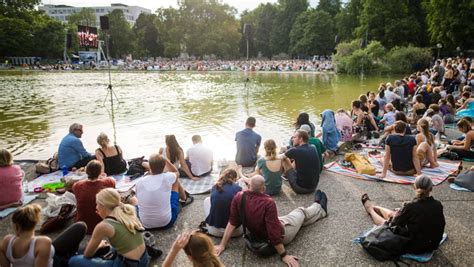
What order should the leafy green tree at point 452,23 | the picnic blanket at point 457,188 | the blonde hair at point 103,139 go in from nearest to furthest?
the picnic blanket at point 457,188 < the blonde hair at point 103,139 < the leafy green tree at point 452,23

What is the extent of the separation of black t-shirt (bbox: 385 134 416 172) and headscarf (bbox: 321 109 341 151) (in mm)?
1895

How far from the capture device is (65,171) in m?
7.72

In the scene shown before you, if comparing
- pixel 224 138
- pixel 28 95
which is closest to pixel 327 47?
pixel 28 95

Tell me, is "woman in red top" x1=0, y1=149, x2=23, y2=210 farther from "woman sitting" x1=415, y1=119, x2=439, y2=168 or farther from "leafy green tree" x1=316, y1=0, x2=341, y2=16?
"leafy green tree" x1=316, y1=0, x2=341, y2=16

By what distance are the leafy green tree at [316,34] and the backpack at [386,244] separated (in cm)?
6758

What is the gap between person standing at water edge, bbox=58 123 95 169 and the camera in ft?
25.3

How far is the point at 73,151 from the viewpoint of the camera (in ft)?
25.6

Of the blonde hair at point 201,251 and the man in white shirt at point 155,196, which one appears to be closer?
the blonde hair at point 201,251

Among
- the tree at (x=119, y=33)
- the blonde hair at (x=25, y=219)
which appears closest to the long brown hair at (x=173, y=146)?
the blonde hair at (x=25, y=219)

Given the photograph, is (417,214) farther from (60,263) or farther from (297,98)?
(297,98)

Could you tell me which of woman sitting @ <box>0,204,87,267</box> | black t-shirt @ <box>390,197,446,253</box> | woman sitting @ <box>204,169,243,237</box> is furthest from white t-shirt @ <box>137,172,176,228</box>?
black t-shirt @ <box>390,197,446,253</box>

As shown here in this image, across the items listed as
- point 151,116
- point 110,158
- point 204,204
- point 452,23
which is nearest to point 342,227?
point 204,204

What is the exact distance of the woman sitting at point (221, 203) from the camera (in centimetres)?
471

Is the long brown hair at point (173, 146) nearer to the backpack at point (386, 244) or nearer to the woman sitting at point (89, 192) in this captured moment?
the woman sitting at point (89, 192)
